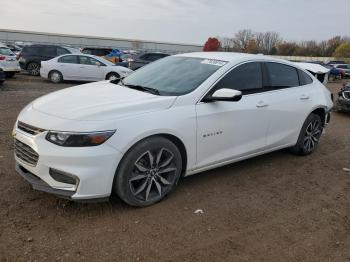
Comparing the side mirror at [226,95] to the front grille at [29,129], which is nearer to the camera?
the front grille at [29,129]

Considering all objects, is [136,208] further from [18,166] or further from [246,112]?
[246,112]

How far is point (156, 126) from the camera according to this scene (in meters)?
3.76

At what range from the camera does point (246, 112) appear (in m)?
4.66

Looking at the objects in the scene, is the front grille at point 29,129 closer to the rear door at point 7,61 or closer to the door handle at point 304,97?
the door handle at point 304,97

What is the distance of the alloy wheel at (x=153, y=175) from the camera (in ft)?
12.4

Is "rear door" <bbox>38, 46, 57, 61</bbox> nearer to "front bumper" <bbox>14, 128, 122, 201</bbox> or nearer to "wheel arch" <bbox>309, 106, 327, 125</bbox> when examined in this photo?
"wheel arch" <bbox>309, 106, 327, 125</bbox>

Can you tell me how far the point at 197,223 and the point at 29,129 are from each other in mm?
1952

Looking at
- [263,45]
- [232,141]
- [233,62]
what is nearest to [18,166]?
[232,141]

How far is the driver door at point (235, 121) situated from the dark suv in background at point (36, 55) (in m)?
14.6

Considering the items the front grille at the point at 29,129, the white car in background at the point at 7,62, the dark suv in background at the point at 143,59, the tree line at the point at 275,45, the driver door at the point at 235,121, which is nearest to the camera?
the front grille at the point at 29,129

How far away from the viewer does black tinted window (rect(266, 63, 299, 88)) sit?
5250 mm

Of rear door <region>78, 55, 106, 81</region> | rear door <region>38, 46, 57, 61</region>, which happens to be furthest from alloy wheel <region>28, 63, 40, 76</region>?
rear door <region>78, 55, 106, 81</region>

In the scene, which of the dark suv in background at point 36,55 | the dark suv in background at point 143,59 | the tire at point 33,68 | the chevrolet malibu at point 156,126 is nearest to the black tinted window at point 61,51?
the dark suv in background at point 36,55

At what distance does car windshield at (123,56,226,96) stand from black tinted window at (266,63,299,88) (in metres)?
0.96
